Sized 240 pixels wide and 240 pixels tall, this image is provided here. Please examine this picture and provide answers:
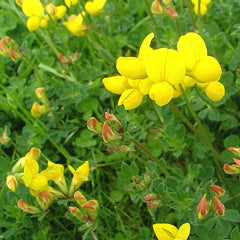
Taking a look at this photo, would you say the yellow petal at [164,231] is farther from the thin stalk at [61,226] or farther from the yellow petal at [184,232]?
the thin stalk at [61,226]

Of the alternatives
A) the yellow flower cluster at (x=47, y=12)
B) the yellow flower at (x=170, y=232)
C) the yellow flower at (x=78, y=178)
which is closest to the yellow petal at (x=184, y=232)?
the yellow flower at (x=170, y=232)

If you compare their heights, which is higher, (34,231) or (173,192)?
(173,192)

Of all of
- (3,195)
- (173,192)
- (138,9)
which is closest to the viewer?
(173,192)

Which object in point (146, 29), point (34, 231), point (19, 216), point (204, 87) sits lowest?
point (34, 231)

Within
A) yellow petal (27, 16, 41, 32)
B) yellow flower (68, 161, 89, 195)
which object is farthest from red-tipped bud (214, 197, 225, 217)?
yellow petal (27, 16, 41, 32)

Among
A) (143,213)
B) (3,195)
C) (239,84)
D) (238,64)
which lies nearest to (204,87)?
(239,84)

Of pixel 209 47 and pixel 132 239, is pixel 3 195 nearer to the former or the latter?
pixel 132 239

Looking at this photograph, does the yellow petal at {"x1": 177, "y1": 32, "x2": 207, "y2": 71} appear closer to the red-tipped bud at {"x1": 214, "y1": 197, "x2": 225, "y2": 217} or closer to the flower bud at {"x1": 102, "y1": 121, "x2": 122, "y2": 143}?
the flower bud at {"x1": 102, "y1": 121, "x2": 122, "y2": 143}
